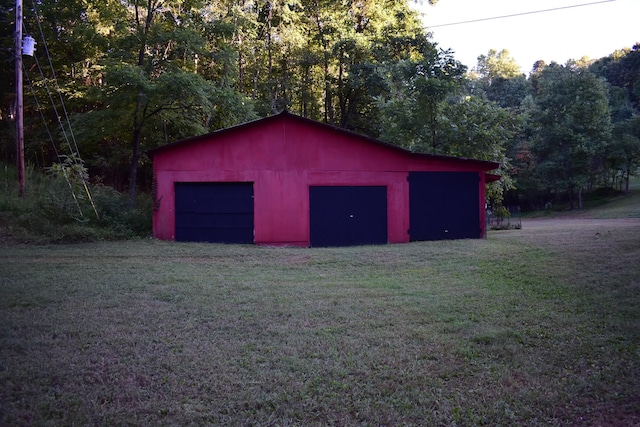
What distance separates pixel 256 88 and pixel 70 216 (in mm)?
18416

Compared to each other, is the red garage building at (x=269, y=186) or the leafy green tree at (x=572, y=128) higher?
the leafy green tree at (x=572, y=128)

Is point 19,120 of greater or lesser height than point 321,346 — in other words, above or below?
above

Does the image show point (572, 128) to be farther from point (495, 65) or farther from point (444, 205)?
point (495, 65)

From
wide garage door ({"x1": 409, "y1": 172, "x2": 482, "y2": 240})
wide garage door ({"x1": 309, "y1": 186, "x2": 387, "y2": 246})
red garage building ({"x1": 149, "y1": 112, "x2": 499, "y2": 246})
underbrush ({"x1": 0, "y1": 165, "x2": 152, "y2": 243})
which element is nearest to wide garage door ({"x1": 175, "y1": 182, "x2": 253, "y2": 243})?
red garage building ({"x1": 149, "y1": 112, "x2": 499, "y2": 246})

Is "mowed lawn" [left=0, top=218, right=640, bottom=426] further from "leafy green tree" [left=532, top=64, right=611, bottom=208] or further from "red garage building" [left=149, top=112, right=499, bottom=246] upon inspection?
"leafy green tree" [left=532, top=64, right=611, bottom=208]

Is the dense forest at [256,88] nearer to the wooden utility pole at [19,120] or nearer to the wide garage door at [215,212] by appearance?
the wooden utility pole at [19,120]

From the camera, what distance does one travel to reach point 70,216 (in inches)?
557

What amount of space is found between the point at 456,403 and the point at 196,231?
12.4 metres

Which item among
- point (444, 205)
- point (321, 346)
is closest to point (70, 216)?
point (444, 205)

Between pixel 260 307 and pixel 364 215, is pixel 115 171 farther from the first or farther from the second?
pixel 260 307

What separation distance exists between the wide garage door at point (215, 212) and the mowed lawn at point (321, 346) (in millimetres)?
5613

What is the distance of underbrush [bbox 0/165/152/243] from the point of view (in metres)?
13.5

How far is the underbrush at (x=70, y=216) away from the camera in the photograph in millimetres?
13453

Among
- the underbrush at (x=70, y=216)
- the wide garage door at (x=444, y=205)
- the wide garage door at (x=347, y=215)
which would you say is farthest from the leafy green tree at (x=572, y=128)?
the underbrush at (x=70, y=216)
